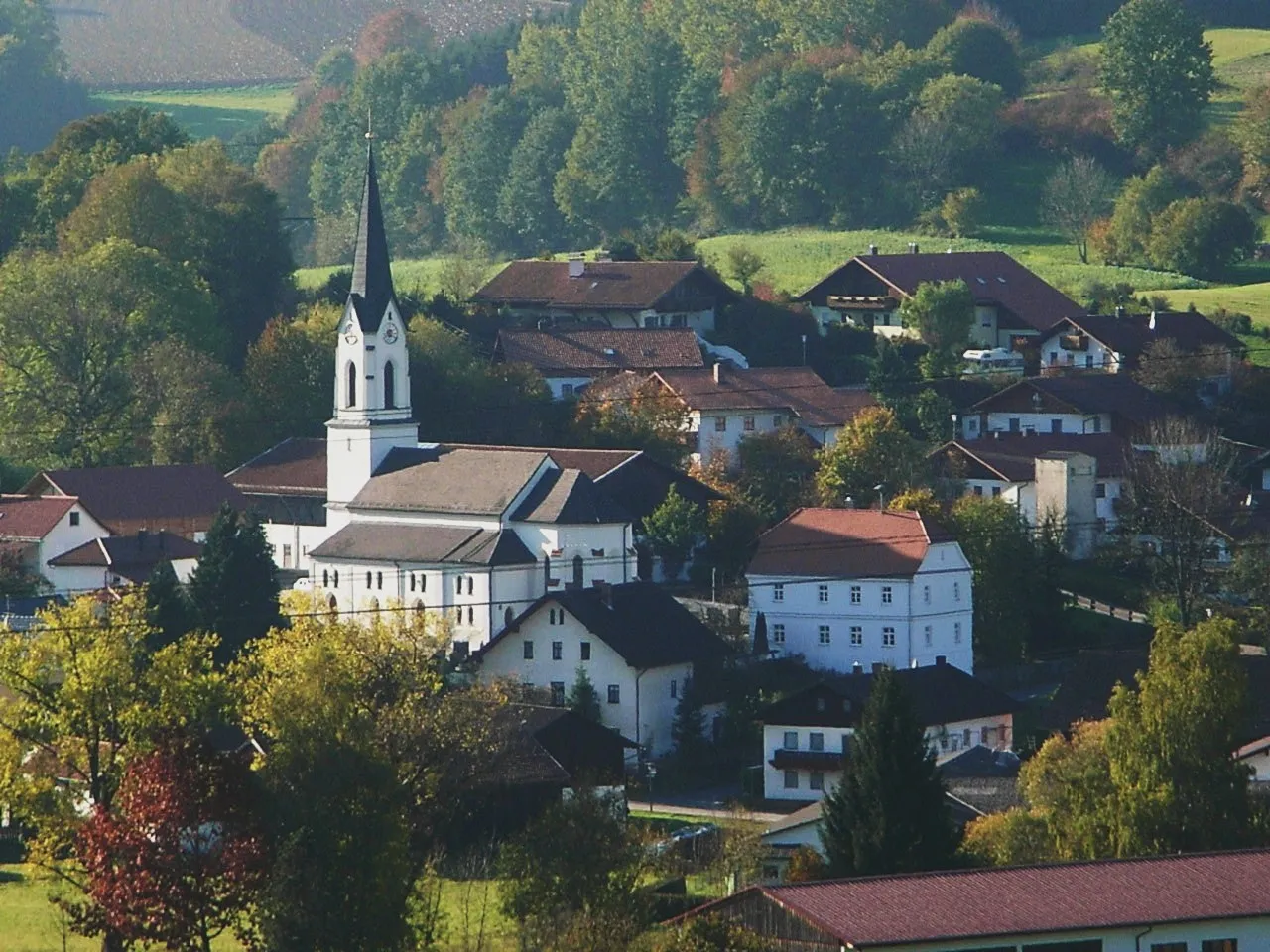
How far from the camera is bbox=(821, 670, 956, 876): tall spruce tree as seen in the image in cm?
3809

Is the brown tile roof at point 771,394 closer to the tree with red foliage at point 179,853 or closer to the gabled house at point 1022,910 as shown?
the tree with red foliage at point 179,853

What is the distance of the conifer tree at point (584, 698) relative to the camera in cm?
5366

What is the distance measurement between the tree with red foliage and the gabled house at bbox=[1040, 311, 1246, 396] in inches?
1793

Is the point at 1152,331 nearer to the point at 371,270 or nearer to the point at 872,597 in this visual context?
the point at 371,270

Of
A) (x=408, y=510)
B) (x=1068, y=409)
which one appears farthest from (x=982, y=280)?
(x=408, y=510)

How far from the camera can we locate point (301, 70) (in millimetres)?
161500

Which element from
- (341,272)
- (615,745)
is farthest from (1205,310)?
(615,745)

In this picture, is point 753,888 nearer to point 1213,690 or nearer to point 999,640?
point 1213,690

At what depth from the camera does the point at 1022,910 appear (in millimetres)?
31984

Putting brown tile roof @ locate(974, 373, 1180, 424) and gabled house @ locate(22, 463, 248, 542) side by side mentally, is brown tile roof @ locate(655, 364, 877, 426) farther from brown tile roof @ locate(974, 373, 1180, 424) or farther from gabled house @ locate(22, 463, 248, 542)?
gabled house @ locate(22, 463, 248, 542)

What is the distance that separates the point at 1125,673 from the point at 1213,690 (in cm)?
1351

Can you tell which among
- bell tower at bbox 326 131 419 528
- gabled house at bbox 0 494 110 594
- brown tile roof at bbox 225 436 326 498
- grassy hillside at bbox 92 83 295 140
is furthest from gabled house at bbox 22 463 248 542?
grassy hillside at bbox 92 83 295 140

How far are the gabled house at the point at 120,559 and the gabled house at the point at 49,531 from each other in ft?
0.16

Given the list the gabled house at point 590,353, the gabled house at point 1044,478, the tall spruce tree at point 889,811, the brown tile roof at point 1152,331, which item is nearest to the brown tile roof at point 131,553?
the gabled house at point 590,353
